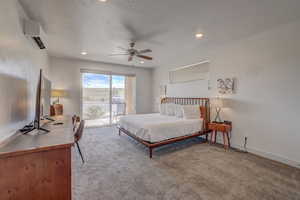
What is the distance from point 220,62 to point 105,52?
3.65 m

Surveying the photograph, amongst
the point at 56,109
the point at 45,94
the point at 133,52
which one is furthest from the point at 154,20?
the point at 56,109

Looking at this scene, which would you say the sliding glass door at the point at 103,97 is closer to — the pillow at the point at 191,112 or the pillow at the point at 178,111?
the pillow at the point at 178,111

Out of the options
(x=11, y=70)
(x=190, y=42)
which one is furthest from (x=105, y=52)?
(x=11, y=70)

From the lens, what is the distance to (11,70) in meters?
1.72

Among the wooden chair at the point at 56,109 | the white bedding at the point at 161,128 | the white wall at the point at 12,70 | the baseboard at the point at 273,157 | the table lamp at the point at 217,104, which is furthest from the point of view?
the wooden chair at the point at 56,109

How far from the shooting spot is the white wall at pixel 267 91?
2.67m

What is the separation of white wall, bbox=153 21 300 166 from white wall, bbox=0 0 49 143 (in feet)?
14.6

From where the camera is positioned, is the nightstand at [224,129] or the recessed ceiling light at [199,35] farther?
the nightstand at [224,129]

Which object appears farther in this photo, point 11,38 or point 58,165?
point 11,38

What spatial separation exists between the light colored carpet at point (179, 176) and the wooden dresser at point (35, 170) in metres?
0.68

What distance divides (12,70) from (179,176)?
9.52 feet

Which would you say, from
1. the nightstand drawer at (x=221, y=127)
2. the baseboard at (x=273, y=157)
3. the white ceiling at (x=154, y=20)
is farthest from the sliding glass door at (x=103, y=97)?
the baseboard at (x=273, y=157)

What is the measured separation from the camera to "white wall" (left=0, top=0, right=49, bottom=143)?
1537 mm

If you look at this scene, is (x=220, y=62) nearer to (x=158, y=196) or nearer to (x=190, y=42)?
(x=190, y=42)
